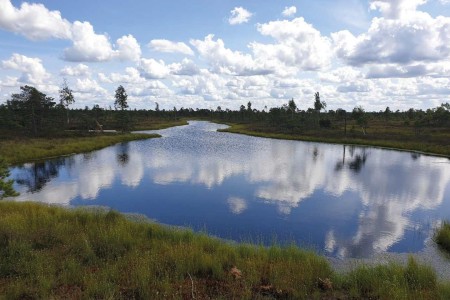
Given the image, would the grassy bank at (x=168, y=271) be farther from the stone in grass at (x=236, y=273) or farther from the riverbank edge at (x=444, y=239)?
the riverbank edge at (x=444, y=239)

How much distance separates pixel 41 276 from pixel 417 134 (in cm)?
8781

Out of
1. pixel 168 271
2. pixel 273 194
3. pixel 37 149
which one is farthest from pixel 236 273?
pixel 37 149

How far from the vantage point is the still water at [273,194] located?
69.4ft

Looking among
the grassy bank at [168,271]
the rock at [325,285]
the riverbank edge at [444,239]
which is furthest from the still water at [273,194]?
the rock at [325,285]

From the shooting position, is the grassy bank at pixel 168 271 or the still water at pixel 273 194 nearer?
the grassy bank at pixel 168 271

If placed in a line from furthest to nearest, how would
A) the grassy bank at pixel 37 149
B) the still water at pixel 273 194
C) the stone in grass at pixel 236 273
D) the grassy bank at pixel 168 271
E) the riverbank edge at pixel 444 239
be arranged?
the grassy bank at pixel 37 149
the still water at pixel 273 194
the riverbank edge at pixel 444 239
the stone in grass at pixel 236 273
the grassy bank at pixel 168 271

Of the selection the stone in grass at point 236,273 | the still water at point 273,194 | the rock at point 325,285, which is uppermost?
the stone in grass at point 236,273

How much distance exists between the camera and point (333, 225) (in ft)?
75.3

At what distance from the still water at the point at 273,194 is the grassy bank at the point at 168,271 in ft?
18.0

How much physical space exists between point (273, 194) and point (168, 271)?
20.3m

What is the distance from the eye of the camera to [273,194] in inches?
1205

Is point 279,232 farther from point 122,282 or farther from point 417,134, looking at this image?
point 417,134

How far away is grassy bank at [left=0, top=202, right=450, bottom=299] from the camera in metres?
9.95

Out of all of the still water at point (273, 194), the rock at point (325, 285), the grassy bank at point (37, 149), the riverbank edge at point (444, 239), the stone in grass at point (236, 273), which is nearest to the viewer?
the rock at point (325, 285)
